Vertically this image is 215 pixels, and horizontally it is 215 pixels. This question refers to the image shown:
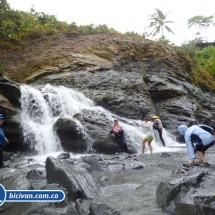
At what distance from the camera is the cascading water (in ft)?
44.2

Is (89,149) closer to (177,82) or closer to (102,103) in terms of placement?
(102,103)

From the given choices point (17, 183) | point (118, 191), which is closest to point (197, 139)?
point (118, 191)

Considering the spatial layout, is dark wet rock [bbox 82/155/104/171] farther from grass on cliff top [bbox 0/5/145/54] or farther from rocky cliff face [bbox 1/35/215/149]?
grass on cliff top [bbox 0/5/145/54]

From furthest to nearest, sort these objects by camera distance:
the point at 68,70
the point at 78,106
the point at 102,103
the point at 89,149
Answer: the point at 68,70, the point at 102,103, the point at 78,106, the point at 89,149

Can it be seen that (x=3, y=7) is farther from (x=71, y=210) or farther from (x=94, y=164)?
(x=71, y=210)

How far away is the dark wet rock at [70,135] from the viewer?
43.5ft

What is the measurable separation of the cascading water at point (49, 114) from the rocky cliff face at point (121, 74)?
2.11 metres

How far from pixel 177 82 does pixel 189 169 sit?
1697 cm

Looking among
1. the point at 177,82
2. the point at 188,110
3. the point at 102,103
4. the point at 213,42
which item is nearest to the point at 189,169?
the point at 102,103

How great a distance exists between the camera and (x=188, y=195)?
505 cm

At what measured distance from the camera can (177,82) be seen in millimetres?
23156

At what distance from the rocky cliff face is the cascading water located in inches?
83.0

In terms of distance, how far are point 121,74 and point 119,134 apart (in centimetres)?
980

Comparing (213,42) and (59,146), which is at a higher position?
(213,42)
